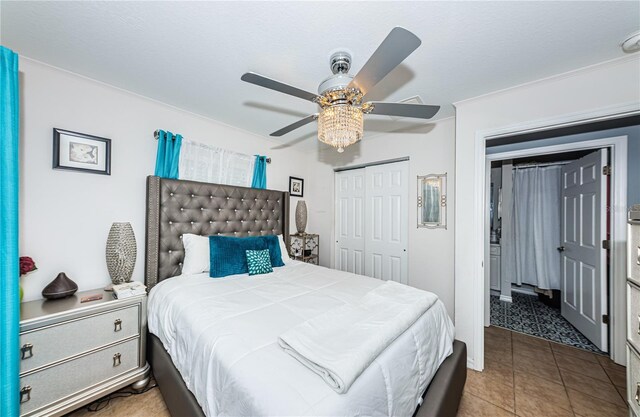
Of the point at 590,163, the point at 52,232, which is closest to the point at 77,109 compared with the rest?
the point at 52,232

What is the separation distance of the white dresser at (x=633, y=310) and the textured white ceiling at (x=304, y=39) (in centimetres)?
111

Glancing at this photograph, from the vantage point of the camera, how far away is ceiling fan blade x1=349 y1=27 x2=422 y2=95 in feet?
3.15

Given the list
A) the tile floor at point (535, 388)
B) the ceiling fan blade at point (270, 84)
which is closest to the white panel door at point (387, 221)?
the tile floor at point (535, 388)

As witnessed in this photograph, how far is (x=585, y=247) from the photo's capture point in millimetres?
2748

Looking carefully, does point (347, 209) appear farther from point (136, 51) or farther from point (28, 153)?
point (28, 153)

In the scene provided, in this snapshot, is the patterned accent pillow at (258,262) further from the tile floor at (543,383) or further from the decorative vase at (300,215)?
the tile floor at (543,383)

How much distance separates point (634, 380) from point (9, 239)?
3663mm

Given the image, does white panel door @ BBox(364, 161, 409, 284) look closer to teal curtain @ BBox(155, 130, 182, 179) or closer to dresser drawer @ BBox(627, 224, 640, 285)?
dresser drawer @ BBox(627, 224, 640, 285)

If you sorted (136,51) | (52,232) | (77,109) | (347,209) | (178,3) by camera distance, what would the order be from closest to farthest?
(178,3)
(136,51)
(52,232)
(77,109)
(347,209)

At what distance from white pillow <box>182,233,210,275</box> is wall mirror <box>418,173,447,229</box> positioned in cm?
246

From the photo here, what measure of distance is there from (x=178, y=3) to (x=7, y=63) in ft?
3.65

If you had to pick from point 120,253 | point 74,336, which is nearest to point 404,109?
point 120,253

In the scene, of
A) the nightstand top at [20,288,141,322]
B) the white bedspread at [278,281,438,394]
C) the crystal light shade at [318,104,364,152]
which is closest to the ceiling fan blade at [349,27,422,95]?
the crystal light shade at [318,104,364,152]

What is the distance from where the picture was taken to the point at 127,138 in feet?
7.16
